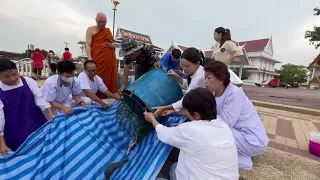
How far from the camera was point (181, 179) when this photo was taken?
141cm

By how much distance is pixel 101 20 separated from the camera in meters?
3.63

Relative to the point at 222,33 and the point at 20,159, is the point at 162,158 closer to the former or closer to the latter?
the point at 20,159

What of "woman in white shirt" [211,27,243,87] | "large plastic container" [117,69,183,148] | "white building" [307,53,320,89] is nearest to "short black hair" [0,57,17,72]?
"large plastic container" [117,69,183,148]

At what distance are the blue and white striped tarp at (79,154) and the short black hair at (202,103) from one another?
1.98 ft

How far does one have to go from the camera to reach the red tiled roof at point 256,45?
3886 cm

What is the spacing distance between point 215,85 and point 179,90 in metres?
0.46

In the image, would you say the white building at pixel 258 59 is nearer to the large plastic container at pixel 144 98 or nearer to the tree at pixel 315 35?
the tree at pixel 315 35

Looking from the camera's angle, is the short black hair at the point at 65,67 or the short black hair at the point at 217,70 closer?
the short black hair at the point at 217,70

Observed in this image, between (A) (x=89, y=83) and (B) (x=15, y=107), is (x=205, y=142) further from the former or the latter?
(A) (x=89, y=83)

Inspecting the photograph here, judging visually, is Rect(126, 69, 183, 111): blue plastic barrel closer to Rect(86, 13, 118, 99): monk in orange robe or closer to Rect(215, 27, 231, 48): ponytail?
Rect(215, 27, 231, 48): ponytail

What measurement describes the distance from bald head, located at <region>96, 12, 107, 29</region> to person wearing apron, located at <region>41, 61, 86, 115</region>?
4.68 feet

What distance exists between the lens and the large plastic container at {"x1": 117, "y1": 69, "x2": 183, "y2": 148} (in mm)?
1798

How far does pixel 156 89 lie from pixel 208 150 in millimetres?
836

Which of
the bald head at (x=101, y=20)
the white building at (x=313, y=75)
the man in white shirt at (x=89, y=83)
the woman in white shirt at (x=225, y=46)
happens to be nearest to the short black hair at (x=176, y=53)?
the woman in white shirt at (x=225, y=46)
